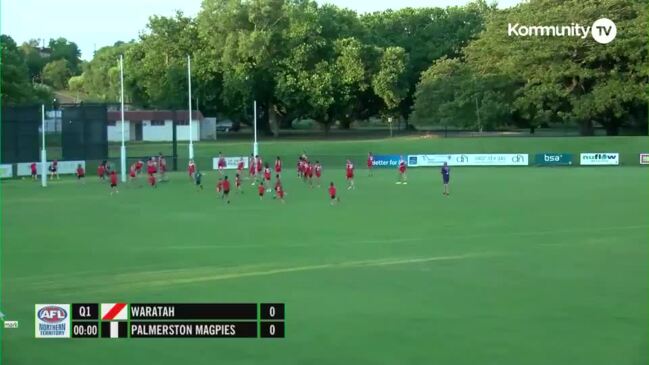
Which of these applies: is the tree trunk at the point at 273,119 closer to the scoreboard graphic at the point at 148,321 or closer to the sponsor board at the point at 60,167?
the sponsor board at the point at 60,167

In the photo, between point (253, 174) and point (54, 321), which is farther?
point (253, 174)

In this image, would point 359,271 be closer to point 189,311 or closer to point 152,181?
point 189,311

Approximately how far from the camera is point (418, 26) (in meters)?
91.1

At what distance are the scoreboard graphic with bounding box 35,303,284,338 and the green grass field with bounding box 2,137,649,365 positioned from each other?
1.02 feet

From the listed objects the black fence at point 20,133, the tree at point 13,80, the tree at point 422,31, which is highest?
the tree at point 422,31

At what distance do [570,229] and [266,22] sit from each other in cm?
5714

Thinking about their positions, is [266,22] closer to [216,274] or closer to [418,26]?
[418,26]

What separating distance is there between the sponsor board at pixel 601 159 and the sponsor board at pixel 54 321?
5214cm

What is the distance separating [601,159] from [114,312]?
52.4 meters

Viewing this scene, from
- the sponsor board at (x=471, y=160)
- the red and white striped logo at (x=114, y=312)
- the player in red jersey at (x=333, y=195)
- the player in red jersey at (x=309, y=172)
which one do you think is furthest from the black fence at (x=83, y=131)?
the red and white striped logo at (x=114, y=312)

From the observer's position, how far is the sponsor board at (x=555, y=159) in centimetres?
5919

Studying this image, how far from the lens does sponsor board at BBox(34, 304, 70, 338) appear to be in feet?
37.5

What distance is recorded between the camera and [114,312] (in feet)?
37.6

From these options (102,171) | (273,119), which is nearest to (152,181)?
(102,171)
